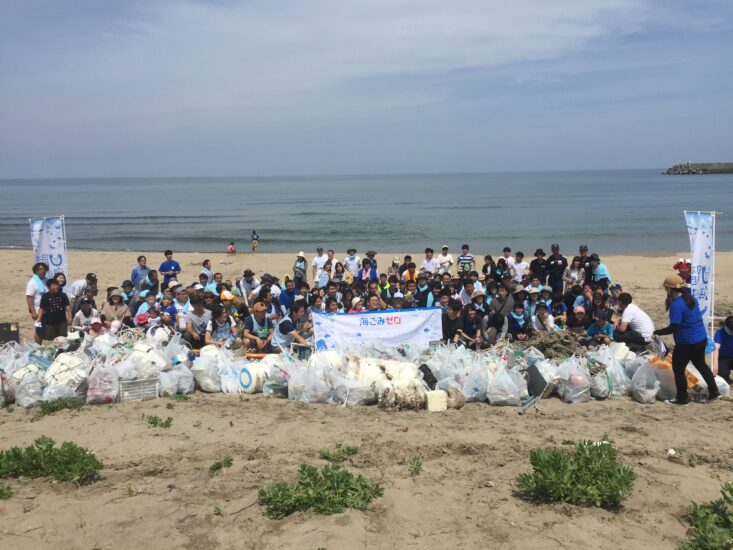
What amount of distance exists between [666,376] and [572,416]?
149 cm

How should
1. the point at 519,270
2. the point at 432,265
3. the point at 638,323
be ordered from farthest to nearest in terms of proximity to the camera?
the point at 432,265
the point at 519,270
the point at 638,323

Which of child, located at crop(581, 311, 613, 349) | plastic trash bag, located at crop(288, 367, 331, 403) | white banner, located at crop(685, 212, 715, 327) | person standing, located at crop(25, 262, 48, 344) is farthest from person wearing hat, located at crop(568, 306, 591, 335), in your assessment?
person standing, located at crop(25, 262, 48, 344)

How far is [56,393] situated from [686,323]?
7542 mm

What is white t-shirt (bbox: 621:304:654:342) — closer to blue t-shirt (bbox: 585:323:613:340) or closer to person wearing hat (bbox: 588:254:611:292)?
blue t-shirt (bbox: 585:323:613:340)

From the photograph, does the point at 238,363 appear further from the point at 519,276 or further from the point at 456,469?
the point at 519,276

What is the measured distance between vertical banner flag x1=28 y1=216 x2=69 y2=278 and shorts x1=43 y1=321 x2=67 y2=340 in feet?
8.50

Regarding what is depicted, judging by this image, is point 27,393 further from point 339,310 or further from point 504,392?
point 504,392

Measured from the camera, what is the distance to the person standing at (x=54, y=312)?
10.2m

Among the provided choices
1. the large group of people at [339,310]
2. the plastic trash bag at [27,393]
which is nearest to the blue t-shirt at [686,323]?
the large group of people at [339,310]

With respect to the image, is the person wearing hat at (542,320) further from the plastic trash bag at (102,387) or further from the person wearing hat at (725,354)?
the plastic trash bag at (102,387)

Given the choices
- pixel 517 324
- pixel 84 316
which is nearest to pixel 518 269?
pixel 517 324

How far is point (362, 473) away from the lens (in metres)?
5.56

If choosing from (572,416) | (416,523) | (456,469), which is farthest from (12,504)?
(572,416)

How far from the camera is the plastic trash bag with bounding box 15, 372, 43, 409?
7.52 m
